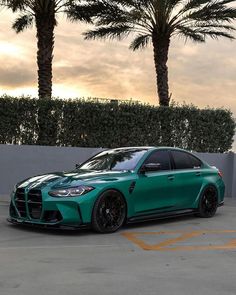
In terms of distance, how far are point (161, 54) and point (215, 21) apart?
288cm

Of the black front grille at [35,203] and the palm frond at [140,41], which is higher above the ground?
the palm frond at [140,41]

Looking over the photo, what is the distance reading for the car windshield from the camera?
10.1 m

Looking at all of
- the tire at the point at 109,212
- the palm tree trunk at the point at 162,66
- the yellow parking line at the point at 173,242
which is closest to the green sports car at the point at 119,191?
the tire at the point at 109,212

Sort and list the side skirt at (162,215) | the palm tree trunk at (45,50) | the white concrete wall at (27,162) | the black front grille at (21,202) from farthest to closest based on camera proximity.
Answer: the palm tree trunk at (45,50) → the white concrete wall at (27,162) → the side skirt at (162,215) → the black front grille at (21,202)

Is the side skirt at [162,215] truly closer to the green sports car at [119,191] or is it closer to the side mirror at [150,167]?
the green sports car at [119,191]

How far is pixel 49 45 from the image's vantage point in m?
18.8

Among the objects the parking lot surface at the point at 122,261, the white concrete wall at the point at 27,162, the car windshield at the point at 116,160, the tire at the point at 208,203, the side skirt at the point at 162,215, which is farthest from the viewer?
the white concrete wall at the point at 27,162

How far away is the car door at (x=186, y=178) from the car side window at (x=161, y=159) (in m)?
0.19

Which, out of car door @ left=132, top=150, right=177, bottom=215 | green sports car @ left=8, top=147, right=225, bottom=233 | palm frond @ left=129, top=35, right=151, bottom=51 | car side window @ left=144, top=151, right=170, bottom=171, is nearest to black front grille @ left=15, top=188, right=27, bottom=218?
green sports car @ left=8, top=147, right=225, bottom=233

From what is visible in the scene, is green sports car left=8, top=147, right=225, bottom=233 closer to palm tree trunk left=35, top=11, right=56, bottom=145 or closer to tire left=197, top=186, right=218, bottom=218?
tire left=197, top=186, right=218, bottom=218

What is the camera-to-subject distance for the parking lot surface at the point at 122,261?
5.90 m

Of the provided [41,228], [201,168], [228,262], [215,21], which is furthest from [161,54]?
[228,262]

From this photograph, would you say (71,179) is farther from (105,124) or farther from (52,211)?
(105,124)

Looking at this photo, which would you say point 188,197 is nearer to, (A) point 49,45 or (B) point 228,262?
(B) point 228,262
